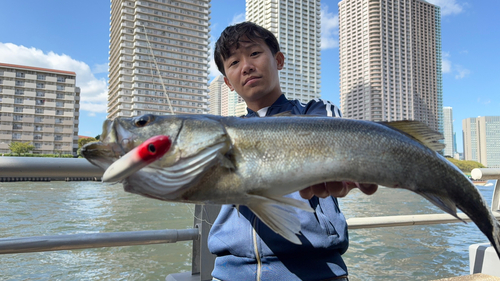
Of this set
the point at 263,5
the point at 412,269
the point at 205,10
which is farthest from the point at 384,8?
the point at 412,269

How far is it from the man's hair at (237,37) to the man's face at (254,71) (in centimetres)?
3

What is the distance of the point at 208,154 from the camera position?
90cm

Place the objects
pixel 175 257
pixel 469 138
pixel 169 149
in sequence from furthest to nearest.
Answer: pixel 469 138
pixel 175 257
pixel 169 149

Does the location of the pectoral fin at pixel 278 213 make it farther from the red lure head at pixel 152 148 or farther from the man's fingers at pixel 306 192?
the red lure head at pixel 152 148

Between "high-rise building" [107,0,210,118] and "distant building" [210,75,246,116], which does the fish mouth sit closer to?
"high-rise building" [107,0,210,118]

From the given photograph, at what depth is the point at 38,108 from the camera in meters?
82.6

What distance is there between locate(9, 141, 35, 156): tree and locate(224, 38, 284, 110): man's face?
290 ft

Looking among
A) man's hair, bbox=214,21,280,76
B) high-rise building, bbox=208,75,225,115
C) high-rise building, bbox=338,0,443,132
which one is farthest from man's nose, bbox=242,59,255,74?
high-rise building, bbox=208,75,225,115

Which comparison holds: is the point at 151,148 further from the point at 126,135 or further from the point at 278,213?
the point at 278,213

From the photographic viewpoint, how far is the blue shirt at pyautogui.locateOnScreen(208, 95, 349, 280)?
4.59ft

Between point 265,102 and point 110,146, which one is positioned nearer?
point 110,146

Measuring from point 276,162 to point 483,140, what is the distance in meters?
176

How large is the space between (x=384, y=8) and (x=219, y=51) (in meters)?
135

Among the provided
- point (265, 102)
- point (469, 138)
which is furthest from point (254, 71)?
point (469, 138)
